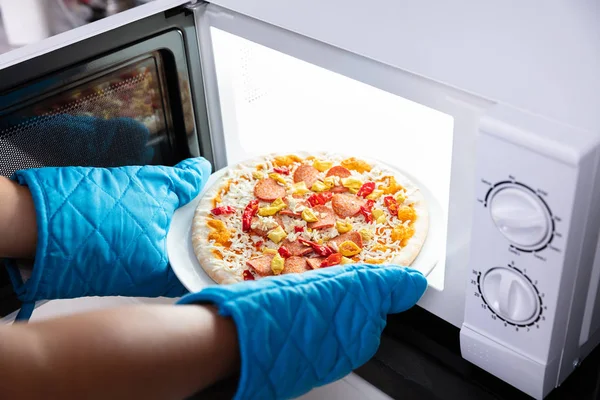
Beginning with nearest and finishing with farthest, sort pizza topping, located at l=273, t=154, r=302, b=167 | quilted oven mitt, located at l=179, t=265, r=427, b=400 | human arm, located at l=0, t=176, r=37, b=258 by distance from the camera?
quilted oven mitt, located at l=179, t=265, r=427, b=400 < human arm, located at l=0, t=176, r=37, b=258 < pizza topping, located at l=273, t=154, r=302, b=167

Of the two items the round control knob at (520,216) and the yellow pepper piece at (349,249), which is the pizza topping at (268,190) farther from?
the round control knob at (520,216)

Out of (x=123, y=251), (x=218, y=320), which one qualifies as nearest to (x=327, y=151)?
(x=123, y=251)

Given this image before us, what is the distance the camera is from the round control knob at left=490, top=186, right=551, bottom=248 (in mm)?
660

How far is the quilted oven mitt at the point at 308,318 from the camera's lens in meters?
0.71

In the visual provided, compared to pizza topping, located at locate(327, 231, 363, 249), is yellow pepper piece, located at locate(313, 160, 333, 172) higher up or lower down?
higher up

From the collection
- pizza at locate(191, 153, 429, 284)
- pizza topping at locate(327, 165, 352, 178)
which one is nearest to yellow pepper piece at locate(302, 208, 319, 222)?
pizza at locate(191, 153, 429, 284)

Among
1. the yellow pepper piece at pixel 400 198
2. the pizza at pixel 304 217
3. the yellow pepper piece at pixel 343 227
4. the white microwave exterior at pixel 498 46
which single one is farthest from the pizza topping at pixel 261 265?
the white microwave exterior at pixel 498 46

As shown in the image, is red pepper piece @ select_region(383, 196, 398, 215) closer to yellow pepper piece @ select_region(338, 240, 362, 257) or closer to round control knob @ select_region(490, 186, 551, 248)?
yellow pepper piece @ select_region(338, 240, 362, 257)

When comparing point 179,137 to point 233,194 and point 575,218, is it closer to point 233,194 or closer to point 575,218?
point 233,194

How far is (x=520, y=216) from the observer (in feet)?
2.22

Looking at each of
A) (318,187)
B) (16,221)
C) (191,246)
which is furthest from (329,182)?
(16,221)

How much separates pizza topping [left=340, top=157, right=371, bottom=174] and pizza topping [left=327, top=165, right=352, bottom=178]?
14 mm

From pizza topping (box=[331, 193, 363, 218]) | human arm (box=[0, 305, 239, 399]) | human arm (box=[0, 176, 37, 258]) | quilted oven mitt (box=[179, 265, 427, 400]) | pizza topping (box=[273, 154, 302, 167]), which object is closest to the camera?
human arm (box=[0, 305, 239, 399])

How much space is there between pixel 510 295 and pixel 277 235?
0.36 meters
